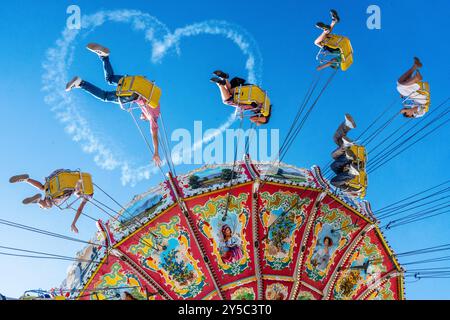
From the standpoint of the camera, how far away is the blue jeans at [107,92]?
508 inches

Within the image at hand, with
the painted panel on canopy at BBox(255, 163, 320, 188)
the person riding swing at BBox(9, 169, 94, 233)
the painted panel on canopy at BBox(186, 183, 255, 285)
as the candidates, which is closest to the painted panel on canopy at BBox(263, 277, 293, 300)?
the painted panel on canopy at BBox(186, 183, 255, 285)

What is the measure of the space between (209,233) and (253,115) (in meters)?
2.92

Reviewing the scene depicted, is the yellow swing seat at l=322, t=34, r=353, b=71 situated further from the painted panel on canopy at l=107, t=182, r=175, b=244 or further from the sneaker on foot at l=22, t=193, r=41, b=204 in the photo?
the sneaker on foot at l=22, t=193, r=41, b=204

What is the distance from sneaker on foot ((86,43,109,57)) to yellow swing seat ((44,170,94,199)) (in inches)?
105

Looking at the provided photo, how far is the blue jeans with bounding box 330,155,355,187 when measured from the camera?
14.0m

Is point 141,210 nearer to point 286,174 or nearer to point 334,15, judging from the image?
point 286,174

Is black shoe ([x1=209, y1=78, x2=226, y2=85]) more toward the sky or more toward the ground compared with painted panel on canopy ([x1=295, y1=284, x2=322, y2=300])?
more toward the sky

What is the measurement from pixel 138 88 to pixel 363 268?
718 centimetres

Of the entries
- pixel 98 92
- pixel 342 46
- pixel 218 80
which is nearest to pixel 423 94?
pixel 342 46

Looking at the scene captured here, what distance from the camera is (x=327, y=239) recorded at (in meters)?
14.5
